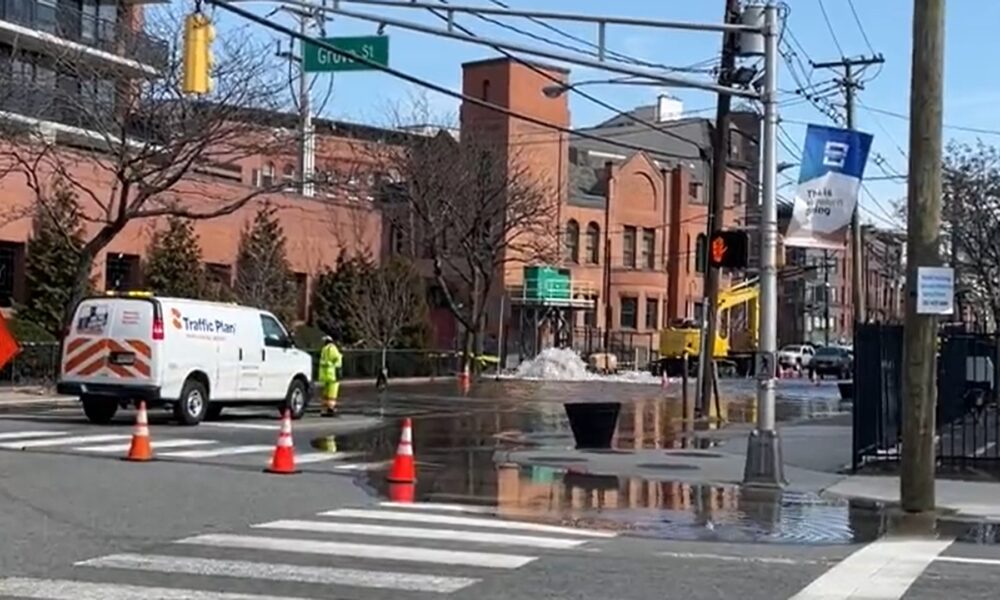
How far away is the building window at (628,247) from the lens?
82250 millimetres

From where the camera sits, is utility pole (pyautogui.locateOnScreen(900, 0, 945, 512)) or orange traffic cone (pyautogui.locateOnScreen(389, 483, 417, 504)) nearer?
utility pole (pyautogui.locateOnScreen(900, 0, 945, 512))

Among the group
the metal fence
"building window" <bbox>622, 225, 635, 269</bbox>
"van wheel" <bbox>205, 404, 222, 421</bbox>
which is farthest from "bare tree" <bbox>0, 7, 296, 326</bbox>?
"building window" <bbox>622, 225, 635, 269</bbox>

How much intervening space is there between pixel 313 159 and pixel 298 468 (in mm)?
41037

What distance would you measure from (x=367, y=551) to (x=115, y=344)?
13.7 m

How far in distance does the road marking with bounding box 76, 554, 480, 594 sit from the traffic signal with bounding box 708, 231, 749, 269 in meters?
9.58

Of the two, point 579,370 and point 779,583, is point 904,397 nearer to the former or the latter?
point 779,583

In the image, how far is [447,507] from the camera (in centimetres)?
1502

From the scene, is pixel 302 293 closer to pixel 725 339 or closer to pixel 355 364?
pixel 355 364

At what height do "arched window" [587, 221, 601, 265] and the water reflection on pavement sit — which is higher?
"arched window" [587, 221, 601, 265]

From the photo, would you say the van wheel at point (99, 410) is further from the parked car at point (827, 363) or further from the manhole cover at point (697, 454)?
the parked car at point (827, 363)

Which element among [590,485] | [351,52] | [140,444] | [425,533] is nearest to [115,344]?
[140,444]

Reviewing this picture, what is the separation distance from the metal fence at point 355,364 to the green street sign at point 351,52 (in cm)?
1696

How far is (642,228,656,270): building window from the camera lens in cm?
8369

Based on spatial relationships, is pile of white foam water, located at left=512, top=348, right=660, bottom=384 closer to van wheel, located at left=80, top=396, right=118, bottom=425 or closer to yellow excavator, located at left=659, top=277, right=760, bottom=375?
yellow excavator, located at left=659, top=277, right=760, bottom=375
